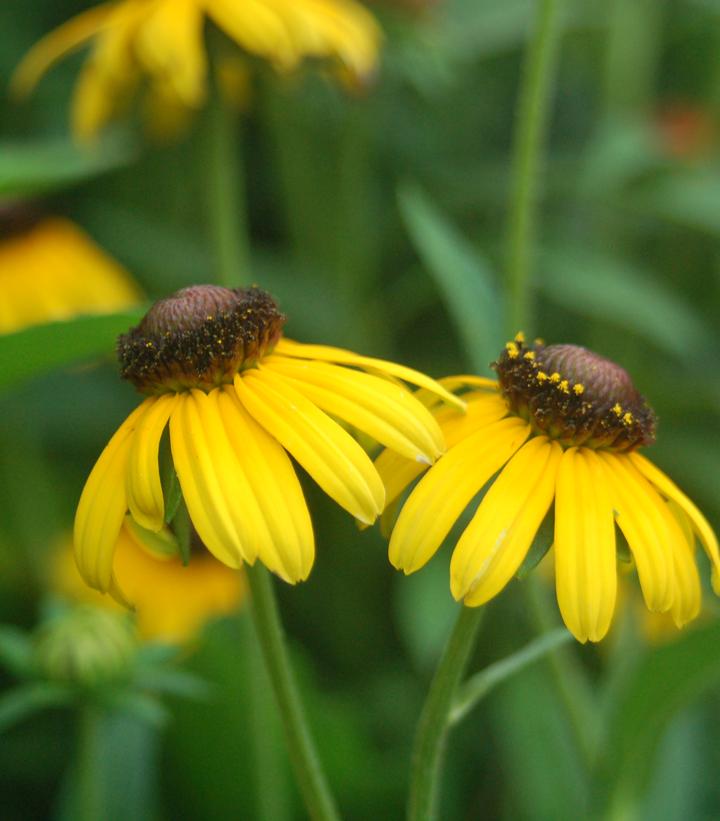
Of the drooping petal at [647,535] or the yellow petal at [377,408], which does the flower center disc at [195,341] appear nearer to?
the yellow petal at [377,408]

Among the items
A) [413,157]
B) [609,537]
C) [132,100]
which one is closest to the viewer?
[609,537]

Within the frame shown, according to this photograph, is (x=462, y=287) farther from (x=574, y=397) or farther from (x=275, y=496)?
(x=275, y=496)

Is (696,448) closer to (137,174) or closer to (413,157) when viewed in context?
(413,157)

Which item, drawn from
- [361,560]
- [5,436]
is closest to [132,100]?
[5,436]

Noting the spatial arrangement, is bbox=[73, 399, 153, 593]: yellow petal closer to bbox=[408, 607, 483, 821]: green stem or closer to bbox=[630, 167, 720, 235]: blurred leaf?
bbox=[408, 607, 483, 821]: green stem

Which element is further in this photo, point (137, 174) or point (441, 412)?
point (137, 174)

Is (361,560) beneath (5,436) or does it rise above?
beneath

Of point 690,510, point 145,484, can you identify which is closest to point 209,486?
point 145,484

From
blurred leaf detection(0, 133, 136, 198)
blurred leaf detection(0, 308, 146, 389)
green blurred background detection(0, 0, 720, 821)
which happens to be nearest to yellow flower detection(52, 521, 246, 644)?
green blurred background detection(0, 0, 720, 821)
